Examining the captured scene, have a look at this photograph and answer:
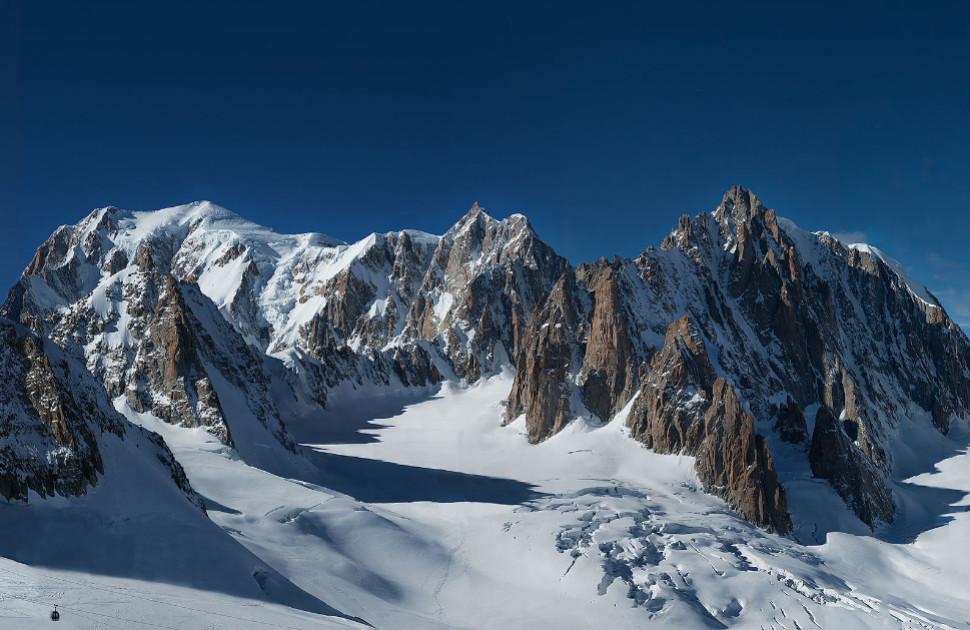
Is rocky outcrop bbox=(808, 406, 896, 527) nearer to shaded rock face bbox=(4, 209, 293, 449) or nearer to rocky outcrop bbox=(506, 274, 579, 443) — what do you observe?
rocky outcrop bbox=(506, 274, 579, 443)

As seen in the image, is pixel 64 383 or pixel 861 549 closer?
pixel 64 383

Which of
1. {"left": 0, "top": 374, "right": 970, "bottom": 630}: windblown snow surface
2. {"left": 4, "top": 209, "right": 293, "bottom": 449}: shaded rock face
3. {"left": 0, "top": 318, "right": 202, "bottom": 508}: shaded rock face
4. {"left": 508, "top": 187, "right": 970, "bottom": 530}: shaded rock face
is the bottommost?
{"left": 0, "top": 374, "right": 970, "bottom": 630}: windblown snow surface

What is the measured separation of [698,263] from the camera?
134 meters

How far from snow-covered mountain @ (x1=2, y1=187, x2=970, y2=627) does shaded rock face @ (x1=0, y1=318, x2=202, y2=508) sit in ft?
0.57

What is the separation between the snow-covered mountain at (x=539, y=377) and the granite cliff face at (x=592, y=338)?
402mm

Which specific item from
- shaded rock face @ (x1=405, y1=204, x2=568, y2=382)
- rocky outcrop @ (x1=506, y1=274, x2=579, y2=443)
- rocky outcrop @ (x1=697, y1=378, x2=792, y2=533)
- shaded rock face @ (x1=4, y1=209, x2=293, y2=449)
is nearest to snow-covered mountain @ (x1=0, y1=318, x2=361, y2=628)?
shaded rock face @ (x1=4, y1=209, x2=293, y2=449)

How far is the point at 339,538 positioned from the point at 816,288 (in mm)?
117526

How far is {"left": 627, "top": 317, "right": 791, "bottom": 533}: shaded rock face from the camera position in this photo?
67.6 metres

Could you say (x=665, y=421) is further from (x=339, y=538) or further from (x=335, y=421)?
(x=335, y=421)

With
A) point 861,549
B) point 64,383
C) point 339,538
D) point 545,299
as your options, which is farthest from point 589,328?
point 64,383

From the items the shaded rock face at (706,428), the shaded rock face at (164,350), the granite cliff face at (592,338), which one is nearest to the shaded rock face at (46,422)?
the shaded rock face at (164,350)

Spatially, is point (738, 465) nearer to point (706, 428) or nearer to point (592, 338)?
point (706, 428)

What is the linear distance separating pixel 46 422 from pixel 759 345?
11152 cm

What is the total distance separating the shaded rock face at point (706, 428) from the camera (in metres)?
67.6
